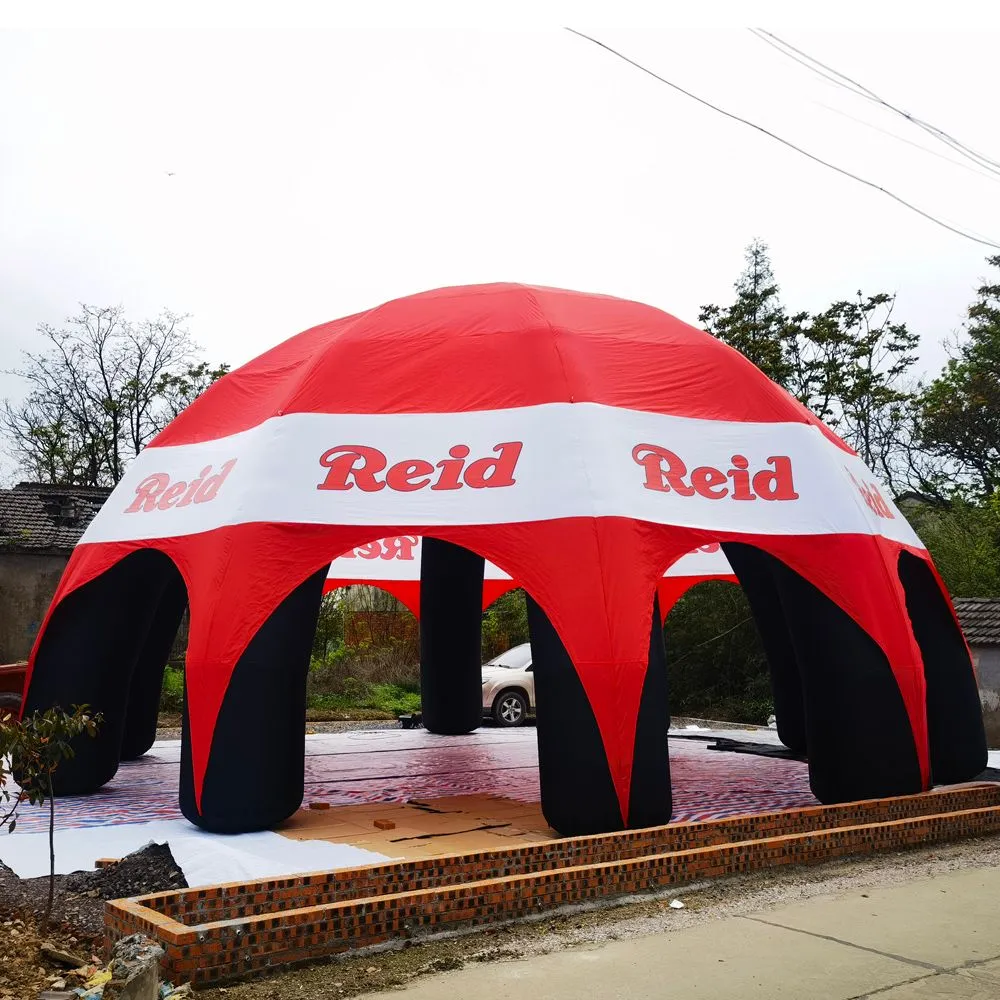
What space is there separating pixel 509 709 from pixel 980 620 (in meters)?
8.17

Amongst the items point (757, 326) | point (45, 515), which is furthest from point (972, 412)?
point (45, 515)

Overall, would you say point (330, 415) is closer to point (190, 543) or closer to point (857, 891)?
point (190, 543)

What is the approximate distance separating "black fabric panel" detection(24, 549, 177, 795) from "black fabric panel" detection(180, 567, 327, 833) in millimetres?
2216

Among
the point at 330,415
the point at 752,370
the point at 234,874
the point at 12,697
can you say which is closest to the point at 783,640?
the point at 752,370

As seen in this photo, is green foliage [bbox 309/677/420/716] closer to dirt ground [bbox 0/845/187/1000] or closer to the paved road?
dirt ground [bbox 0/845/187/1000]

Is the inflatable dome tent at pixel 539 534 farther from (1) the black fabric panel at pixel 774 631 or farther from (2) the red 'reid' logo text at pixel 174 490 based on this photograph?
(1) the black fabric panel at pixel 774 631

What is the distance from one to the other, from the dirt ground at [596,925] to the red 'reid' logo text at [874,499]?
400 centimetres

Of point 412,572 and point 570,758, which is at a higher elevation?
point 412,572

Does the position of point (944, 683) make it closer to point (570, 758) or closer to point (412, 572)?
point (570, 758)

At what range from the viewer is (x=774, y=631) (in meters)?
15.1

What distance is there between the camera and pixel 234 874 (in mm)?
7555

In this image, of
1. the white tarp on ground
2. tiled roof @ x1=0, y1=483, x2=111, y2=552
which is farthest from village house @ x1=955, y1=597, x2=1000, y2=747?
tiled roof @ x1=0, y1=483, x2=111, y2=552

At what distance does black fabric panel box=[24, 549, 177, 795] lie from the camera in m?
11.0

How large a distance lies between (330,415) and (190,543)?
1.74 meters
